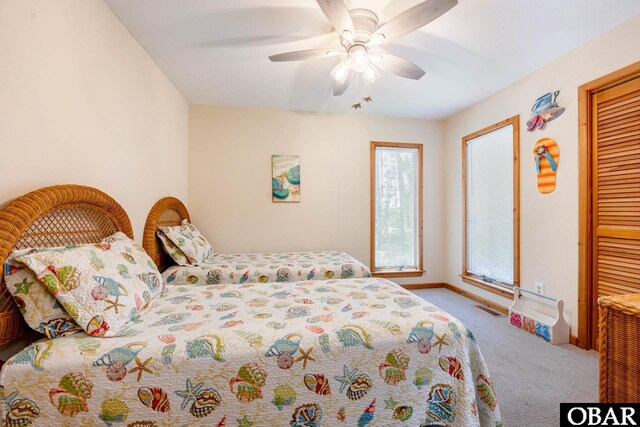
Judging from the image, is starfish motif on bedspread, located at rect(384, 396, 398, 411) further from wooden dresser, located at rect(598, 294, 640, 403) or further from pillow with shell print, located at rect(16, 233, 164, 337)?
wooden dresser, located at rect(598, 294, 640, 403)

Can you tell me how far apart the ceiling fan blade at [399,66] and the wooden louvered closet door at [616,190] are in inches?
58.7

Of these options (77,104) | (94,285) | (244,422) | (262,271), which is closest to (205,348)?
(244,422)

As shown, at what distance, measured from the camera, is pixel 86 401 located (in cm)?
96

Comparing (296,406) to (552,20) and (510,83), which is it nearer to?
(552,20)

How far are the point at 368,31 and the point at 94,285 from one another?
211cm

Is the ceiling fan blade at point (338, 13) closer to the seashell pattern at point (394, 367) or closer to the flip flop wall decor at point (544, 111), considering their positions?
the seashell pattern at point (394, 367)

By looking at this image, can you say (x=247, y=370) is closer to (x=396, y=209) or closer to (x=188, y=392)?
(x=188, y=392)

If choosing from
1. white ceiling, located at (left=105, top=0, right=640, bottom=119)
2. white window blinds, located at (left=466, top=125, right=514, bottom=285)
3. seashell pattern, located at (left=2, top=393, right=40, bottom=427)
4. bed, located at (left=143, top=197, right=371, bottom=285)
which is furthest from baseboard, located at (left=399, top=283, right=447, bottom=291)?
seashell pattern, located at (left=2, top=393, right=40, bottom=427)

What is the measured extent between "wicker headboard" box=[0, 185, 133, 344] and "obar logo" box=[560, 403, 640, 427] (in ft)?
8.43

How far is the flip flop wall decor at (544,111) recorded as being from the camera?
2.43 m

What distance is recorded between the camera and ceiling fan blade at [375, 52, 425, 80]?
6.39ft

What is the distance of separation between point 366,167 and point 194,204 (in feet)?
7.69

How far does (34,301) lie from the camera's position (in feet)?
3.45

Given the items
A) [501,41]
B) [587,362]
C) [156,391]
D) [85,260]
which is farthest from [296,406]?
[501,41]
